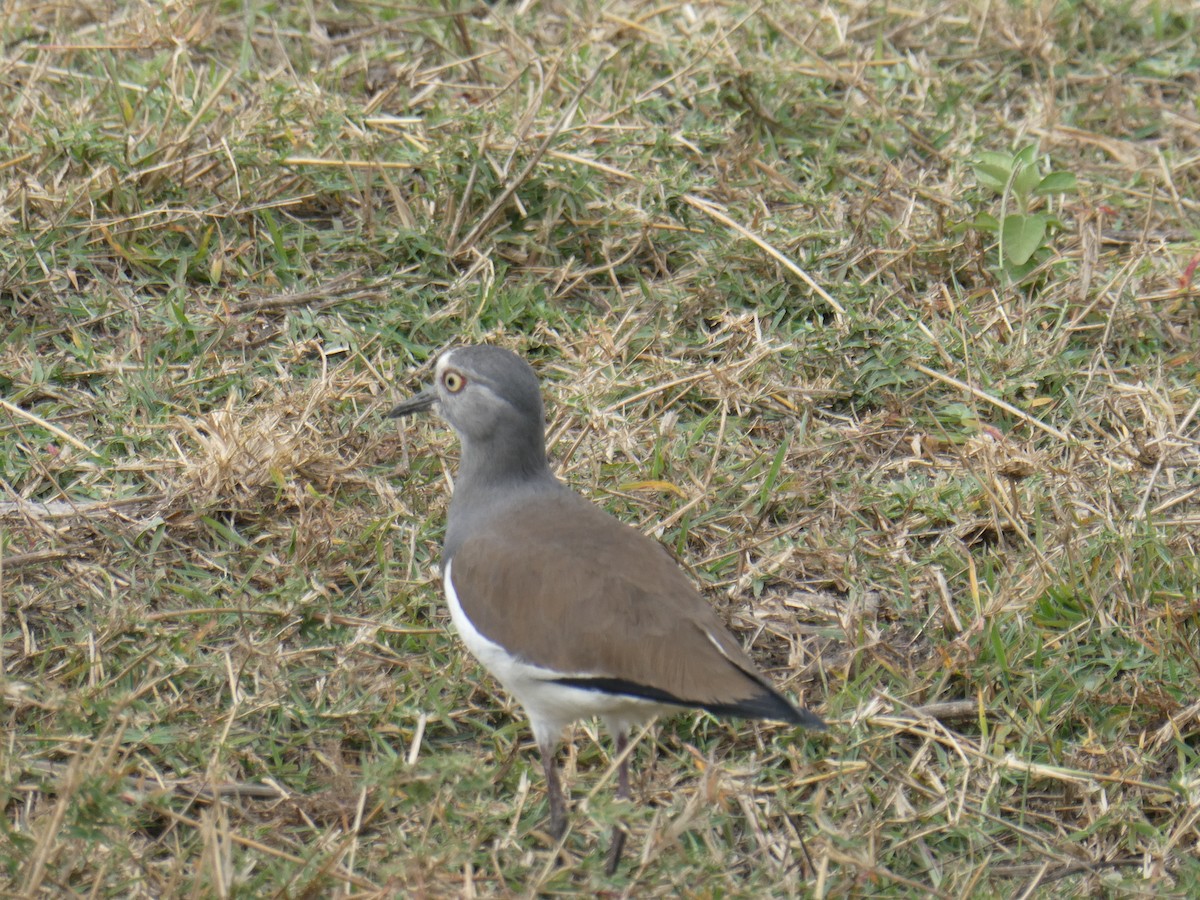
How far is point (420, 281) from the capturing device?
601cm

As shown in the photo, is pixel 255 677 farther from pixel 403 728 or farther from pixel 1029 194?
pixel 1029 194

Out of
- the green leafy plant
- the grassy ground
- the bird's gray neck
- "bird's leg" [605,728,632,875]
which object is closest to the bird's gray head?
the bird's gray neck

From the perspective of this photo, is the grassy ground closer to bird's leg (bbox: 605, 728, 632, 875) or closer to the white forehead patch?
bird's leg (bbox: 605, 728, 632, 875)

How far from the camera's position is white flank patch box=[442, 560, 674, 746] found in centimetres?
390

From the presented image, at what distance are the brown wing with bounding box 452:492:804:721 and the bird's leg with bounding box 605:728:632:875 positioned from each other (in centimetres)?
28

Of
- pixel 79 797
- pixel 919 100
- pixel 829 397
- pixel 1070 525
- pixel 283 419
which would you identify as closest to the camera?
pixel 79 797

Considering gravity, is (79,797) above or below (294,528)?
above

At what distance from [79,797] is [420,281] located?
9.54 feet

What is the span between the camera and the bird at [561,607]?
383 centimetres

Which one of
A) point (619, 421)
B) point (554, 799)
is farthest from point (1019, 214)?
point (554, 799)

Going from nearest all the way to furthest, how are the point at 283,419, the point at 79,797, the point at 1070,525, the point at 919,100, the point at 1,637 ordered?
the point at 79,797
the point at 1,637
the point at 1070,525
the point at 283,419
the point at 919,100

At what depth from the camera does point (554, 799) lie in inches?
159

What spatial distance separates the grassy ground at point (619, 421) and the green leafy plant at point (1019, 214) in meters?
0.02

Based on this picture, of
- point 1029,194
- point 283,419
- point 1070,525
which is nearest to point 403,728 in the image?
point 283,419
